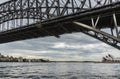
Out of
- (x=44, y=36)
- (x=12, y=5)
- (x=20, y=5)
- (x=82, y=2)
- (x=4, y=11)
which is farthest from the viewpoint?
(x=4, y=11)

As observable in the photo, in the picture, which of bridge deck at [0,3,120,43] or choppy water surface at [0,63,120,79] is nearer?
bridge deck at [0,3,120,43]

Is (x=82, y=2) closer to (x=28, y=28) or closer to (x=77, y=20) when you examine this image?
(x=77, y=20)

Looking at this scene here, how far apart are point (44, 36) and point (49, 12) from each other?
6886mm

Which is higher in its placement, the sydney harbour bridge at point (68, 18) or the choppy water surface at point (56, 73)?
the sydney harbour bridge at point (68, 18)

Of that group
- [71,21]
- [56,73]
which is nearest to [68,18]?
[71,21]

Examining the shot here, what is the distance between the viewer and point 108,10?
32125 mm

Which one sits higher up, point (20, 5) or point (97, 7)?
point (20, 5)

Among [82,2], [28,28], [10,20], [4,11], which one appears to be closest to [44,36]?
[28,28]

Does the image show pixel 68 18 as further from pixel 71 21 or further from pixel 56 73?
pixel 56 73

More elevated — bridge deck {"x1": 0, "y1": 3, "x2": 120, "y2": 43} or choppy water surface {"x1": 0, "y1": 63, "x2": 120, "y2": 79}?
bridge deck {"x1": 0, "y1": 3, "x2": 120, "y2": 43}

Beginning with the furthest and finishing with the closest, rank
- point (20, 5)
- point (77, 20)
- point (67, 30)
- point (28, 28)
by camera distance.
Answer: 1. point (20, 5)
2. point (28, 28)
3. point (67, 30)
4. point (77, 20)

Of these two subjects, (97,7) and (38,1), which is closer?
(97,7)

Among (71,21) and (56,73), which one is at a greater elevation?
(71,21)

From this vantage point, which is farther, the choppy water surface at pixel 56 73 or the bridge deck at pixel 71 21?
the choppy water surface at pixel 56 73
